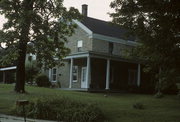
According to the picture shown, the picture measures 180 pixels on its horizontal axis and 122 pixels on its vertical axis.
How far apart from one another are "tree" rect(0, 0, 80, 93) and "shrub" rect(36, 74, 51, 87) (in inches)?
517

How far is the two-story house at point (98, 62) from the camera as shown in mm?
36625

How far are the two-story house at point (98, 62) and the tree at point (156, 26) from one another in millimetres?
15159

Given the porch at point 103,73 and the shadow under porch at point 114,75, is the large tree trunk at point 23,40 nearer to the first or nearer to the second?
the porch at point 103,73

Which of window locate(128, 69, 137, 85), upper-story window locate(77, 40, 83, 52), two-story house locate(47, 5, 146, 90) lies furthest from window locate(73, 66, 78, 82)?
window locate(128, 69, 137, 85)

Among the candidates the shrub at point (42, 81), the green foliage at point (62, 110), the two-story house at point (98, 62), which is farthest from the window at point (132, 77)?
the green foliage at point (62, 110)

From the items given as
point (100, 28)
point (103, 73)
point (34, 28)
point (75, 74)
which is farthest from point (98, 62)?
point (34, 28)

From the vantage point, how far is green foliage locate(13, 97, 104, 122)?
14.7 meters

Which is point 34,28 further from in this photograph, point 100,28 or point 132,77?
point 132,77

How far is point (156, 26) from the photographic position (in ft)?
59.1

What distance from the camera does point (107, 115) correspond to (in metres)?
15.8

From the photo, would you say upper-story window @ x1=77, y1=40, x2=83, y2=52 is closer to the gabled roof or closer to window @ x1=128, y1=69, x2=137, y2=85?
the gabled roof

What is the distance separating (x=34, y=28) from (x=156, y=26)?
839 centimetres

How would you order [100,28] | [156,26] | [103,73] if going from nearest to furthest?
[156,26]
[103,73]
[100,28]

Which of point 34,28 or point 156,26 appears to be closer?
point 156,26
